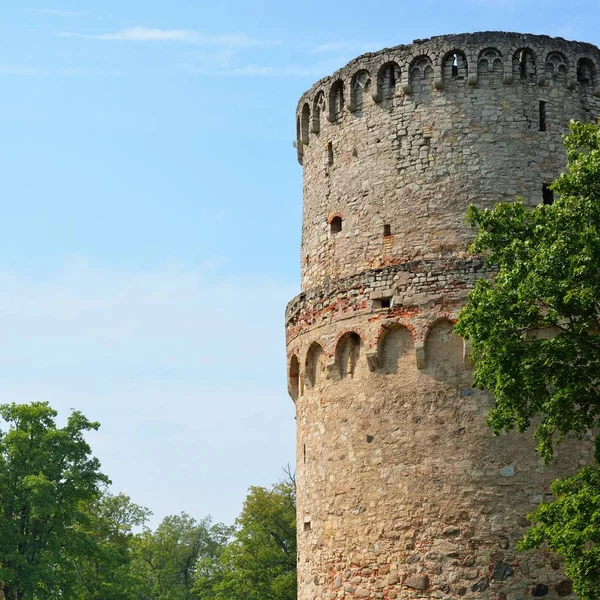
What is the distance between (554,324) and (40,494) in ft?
63.5

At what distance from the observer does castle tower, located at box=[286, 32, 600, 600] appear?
16.9 metres

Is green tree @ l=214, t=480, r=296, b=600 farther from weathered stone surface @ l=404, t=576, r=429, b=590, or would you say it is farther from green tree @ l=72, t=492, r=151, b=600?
weathered stone surface @ l=404, t=576, r=429, b=590

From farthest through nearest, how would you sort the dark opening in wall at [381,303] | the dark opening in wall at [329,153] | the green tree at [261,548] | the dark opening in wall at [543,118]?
the green tree at [261,548]
the dark opening in wall at [329,153]
the dark opening in wall at [543,118]
the dark opening in wall at [381,303]

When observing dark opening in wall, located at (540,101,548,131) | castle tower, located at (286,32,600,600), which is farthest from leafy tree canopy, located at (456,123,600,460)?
dark opening in wall, located at (540,101,548,131)

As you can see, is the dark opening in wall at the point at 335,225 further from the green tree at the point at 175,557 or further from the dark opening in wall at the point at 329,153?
the green tree at the point at 175,557

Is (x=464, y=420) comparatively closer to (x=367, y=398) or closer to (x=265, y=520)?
(x=367, y=398)

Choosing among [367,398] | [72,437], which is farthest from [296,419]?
[72,437]

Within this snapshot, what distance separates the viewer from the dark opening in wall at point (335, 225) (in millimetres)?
→ 19656

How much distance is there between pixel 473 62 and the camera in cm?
1911

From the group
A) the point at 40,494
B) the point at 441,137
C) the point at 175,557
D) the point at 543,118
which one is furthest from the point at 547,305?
the point at 175,557

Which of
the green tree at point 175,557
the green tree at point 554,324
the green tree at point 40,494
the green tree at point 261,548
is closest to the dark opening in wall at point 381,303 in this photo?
the green tree at point 554,324

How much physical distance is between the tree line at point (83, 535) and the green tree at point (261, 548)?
1.5 inches

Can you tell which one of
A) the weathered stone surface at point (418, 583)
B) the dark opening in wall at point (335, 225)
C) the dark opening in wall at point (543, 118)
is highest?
the dark opening in wall at point (543, 118)

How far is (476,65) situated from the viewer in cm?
1909
